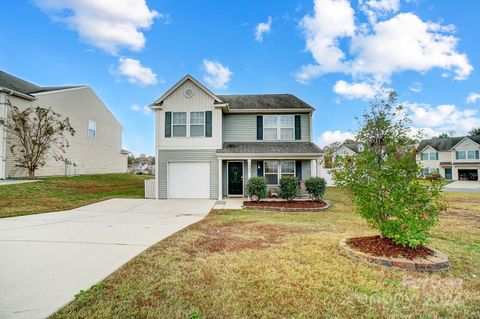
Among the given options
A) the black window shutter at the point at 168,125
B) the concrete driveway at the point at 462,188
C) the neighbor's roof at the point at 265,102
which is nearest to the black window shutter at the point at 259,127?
the neighbor's roof at the point at 265,102

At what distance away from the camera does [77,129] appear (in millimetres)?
19438

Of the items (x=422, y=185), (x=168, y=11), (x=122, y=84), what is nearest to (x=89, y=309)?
(x=422, y=185)

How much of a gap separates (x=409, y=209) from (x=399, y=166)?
789 mm

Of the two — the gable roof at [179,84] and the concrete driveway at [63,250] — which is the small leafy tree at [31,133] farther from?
the concrete driveway at [63,250]

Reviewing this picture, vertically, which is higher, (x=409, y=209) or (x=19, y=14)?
(x=19, y=14)

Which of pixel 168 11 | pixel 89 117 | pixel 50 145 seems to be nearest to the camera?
pixel 168 11

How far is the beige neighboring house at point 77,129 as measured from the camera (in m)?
14.6

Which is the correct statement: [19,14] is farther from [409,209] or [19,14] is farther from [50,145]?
[409,209]

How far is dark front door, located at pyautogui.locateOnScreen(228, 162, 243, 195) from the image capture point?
14.1 metres

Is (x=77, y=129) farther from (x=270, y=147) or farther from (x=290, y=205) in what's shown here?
(x=290, y=205)

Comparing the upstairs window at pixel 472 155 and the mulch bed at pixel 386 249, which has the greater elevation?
the upstairs window at pixel 472 155

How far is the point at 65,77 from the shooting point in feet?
71.7

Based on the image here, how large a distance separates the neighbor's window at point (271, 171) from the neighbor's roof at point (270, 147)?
1003mm

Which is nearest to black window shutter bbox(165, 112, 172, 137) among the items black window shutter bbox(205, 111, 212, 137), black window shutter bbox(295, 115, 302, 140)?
black window shutter bbox(205, 111, 212, 137)
